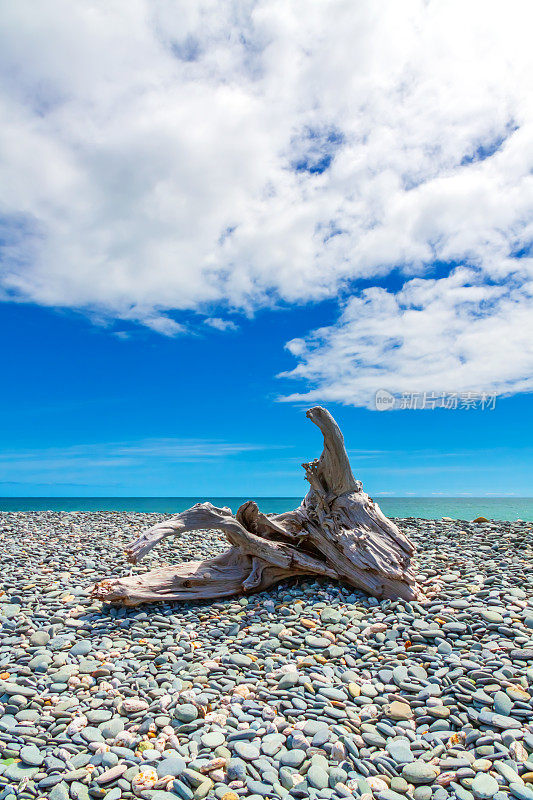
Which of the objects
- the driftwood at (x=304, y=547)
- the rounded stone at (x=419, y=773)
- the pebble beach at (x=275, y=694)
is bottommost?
the rounded stone at (x=419, y=773)

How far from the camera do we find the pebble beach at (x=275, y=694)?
140 inches

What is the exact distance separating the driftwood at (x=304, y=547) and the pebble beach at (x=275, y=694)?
0.89 ft

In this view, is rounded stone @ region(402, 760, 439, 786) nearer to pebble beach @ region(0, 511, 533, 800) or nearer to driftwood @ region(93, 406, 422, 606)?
pebble beach @ region(0, 511, 533, 800)

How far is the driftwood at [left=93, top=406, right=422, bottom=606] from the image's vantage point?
6.66 metres

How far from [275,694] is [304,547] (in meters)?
3.23

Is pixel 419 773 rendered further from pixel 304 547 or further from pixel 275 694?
pixel 304 547

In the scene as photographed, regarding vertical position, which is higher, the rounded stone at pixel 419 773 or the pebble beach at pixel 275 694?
the pebble beach at pixel 275 694

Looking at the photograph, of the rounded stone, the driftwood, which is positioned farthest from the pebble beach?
the driftwood

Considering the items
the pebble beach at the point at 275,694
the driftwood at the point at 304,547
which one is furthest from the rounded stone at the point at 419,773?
the driftwood at the point at 304,547

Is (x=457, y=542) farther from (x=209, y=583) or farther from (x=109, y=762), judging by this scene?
(x=109, y=762)

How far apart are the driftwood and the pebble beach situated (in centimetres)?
27

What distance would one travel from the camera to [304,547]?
7680mm

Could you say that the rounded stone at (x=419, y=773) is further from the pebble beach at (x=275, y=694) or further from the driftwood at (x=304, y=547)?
the driftwood at (x=304, y=547)

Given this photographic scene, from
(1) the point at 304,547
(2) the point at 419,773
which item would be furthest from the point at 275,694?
(1) the point at 304,547
